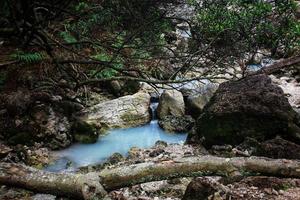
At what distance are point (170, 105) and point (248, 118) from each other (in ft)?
6.77

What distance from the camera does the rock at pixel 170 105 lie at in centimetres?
771

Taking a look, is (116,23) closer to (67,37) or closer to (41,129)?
(67,37)

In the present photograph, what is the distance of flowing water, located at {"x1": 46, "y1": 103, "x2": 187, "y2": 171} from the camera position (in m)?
6.12

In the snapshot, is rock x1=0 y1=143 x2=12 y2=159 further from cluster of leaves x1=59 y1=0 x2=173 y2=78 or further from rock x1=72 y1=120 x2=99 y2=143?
cluster of leaves x1=59 y1=0 x2=173 y2=78

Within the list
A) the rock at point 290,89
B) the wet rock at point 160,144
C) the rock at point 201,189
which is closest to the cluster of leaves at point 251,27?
the rock at point 290,89

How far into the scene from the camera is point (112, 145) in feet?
22.1

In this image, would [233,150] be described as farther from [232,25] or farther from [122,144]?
[232,25]

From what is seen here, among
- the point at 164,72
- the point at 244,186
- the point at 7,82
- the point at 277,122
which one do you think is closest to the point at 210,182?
the point at 244,186

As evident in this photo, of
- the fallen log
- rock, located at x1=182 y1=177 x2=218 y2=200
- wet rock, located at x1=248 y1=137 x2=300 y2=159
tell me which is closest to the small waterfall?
wet rock, located at x1=248 y1=137 x2=300 y2=159

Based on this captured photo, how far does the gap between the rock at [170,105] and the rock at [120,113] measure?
0.79ft

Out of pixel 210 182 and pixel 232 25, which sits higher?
pixel 232 25

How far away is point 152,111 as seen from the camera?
796 centimetres

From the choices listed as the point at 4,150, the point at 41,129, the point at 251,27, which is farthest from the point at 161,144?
the point at 251,27

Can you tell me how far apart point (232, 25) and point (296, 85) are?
6.29 feet
